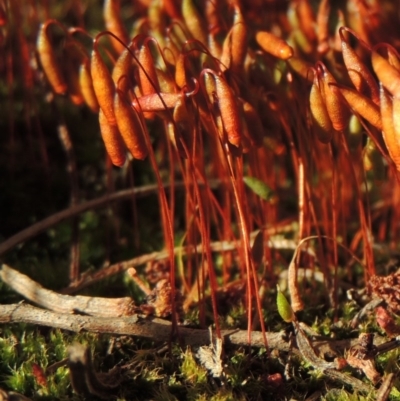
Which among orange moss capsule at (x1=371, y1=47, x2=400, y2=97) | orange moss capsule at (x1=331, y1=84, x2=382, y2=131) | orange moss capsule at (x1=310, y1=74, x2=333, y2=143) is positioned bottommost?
orange moss capsule at (x1=310, y1=74, x2=333, y2=143)

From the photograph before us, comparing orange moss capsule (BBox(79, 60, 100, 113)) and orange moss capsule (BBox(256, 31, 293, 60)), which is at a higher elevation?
orange moss capsule (BBox(256, 31, 293, 60))

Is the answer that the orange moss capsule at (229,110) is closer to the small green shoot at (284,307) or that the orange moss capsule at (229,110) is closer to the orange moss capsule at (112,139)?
the orange moss capsule at (112,139)

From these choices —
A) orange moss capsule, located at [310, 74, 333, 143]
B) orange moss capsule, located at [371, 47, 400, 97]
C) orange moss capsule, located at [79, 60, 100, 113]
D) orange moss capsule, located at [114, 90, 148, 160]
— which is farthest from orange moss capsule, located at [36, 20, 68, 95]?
orange moss capsule, located at [371, 47, 400, 97]

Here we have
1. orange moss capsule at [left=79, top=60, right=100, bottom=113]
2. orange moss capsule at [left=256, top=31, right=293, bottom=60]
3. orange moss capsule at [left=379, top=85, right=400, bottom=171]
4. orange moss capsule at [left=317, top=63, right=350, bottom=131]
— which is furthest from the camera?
orange moss capsule at [left=79, top=60, right=100, bottom=113]

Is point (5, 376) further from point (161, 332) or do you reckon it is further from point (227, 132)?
point (227, 132)

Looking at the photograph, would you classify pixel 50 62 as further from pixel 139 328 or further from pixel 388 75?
pixel 388 75

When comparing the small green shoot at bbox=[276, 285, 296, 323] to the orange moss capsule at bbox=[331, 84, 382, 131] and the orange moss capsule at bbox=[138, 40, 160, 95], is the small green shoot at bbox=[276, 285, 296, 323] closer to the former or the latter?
the orange moss capsule at bbox=[331, 84, 382, 131]
